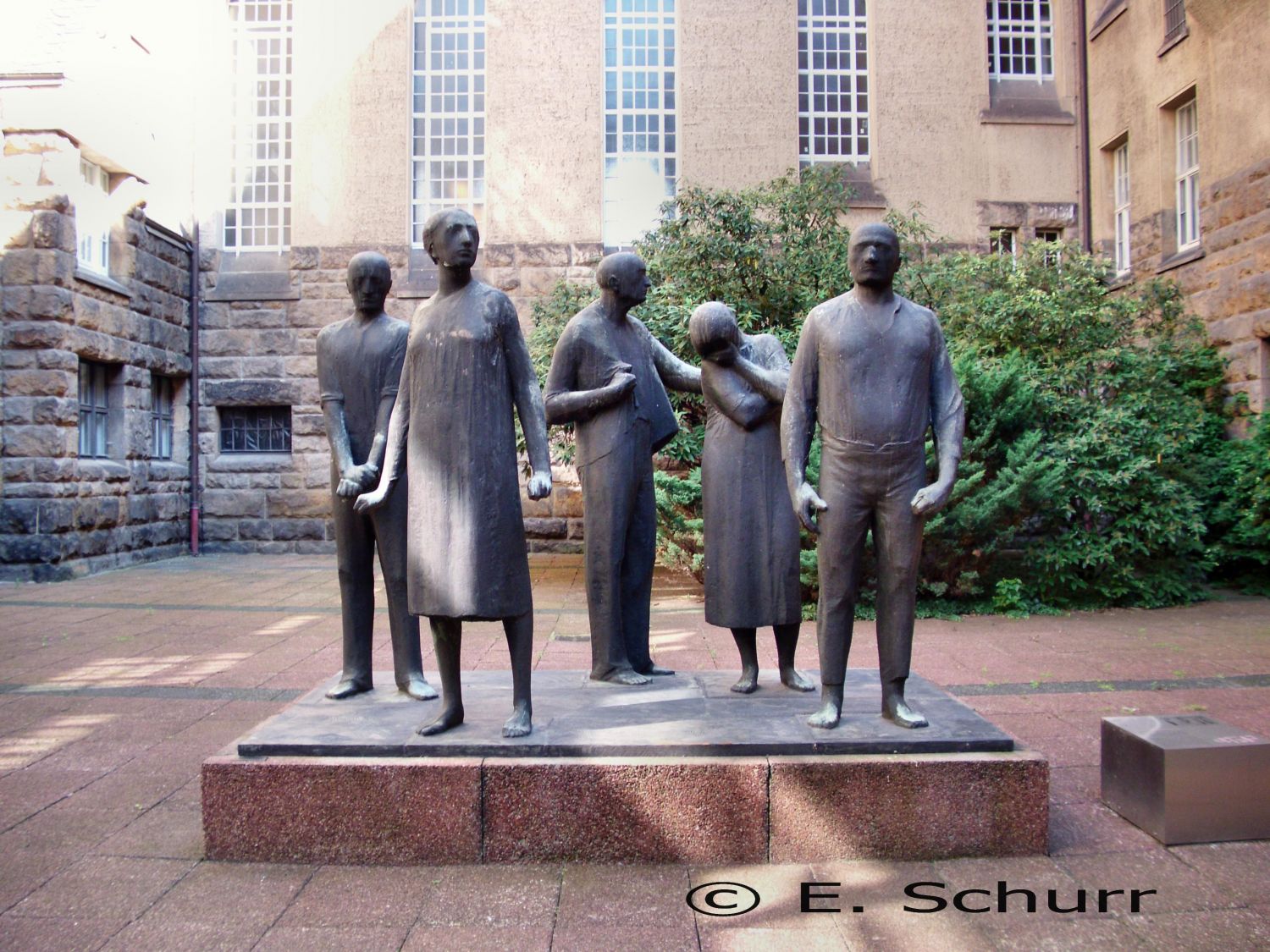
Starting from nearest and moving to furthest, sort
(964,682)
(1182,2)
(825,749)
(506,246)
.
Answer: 1. (825,749)
2. (964,682)
3. (1182,2)
4. (506,246)

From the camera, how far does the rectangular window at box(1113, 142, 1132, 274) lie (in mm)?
13875

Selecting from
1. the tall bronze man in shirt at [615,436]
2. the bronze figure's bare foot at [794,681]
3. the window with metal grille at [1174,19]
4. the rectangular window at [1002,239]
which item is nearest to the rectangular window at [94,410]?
the tall bronze man in shirt at [615,436]

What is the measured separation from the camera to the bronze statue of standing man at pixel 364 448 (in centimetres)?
417

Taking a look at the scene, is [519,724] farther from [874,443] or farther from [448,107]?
[448,107]

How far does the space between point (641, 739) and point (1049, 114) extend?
46.4ft

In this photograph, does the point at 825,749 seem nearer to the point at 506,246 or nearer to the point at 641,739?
the point at 641,739

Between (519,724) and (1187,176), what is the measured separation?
1265 centimetres

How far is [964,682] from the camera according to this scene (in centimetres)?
605

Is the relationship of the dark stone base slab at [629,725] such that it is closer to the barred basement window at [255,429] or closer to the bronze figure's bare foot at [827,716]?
the bronze figure's bare foot at [827,716]

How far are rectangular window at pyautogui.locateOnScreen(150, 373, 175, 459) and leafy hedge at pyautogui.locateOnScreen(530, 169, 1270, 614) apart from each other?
607 centimetres

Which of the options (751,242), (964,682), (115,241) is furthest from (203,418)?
(964,682)

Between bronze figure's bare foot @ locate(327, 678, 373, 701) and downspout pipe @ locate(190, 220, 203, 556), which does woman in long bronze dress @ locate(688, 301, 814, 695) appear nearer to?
bronze figure's bare foot @ locate(327, 678, 373, 701)

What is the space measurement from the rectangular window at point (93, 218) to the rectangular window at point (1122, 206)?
13717mm

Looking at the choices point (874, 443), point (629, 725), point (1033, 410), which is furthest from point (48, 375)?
point (874, 443)
